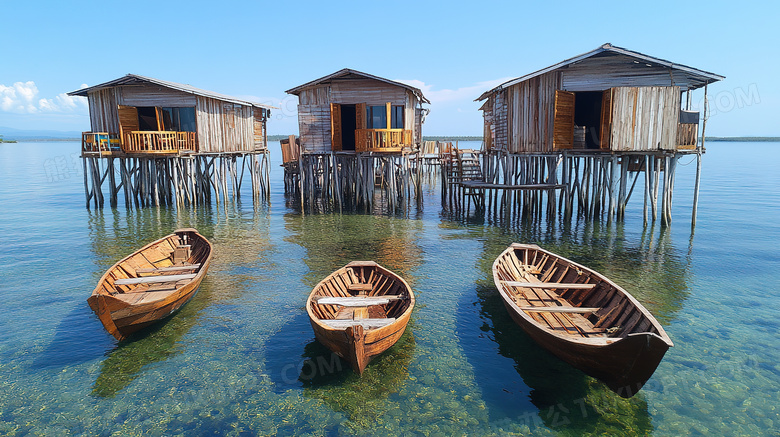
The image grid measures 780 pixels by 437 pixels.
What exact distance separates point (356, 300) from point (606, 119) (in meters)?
14.5

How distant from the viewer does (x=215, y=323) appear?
9758 mm

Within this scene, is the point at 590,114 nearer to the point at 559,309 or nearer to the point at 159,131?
the point at 559,309

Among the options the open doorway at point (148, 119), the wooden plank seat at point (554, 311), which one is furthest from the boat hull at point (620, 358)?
the open doorway at point (148, 119)

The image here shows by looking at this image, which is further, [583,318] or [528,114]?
[528,114]

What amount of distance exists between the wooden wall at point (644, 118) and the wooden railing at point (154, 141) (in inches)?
824

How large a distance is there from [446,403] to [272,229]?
14.9 metres

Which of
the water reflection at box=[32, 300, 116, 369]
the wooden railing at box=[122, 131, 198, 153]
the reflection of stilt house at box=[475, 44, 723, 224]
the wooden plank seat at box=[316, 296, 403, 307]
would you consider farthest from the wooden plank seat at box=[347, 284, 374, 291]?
the wooden railing at box=[122, 131, 198, 153]

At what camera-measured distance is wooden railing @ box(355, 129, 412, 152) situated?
21812 millimetres

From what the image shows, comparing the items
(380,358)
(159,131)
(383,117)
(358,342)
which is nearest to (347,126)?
(383,117)

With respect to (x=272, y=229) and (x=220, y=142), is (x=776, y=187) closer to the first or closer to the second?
(x=272, y=229)

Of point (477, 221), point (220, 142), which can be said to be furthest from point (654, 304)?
point (220, 142)

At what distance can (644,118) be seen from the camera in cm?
1794

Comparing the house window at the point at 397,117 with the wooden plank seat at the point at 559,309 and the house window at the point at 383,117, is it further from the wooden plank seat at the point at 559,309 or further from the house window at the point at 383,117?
the wooden plank seat at the point at 559,309

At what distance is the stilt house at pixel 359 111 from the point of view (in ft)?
71.8
